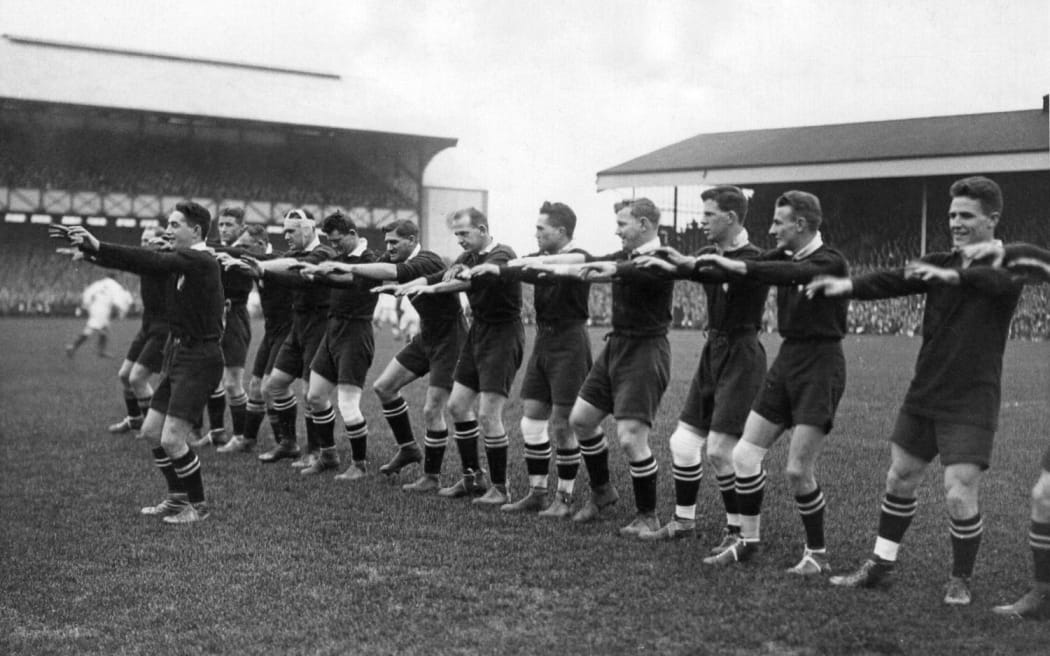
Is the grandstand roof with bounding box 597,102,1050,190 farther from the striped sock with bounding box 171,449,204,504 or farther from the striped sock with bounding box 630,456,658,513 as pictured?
the striped sock with bounding box 171,449,204,504

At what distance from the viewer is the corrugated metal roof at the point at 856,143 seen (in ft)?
96.0

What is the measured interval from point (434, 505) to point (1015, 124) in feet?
90.8

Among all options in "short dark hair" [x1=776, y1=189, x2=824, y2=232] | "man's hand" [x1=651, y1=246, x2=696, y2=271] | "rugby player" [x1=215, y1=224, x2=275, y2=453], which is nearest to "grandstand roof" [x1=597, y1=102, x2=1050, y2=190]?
"rugby player" [x1=215, y1=224, x2=275, y2=453]

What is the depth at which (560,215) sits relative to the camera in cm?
854

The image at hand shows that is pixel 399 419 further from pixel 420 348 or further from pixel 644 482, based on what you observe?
pixel 644 482

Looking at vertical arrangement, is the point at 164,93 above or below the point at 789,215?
above

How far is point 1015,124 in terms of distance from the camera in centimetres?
3139

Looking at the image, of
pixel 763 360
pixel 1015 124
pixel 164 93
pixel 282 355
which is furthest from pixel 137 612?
pixel 164 93

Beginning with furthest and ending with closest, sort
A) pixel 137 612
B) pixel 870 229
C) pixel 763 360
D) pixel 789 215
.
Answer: pixel 870 229, pixel 763 360, pixel 789 215, pixel 137 612

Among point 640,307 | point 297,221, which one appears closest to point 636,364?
point 640,307

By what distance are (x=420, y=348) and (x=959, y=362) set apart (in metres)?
5.19

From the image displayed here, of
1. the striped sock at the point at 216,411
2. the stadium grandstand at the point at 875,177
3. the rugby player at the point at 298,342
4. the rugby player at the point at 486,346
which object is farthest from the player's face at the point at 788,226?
the stadium grandstand at the point at 875,177

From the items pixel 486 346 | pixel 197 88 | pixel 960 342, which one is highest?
pixel 197 88

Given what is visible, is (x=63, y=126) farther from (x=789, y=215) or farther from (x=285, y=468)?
(x=789, y=215)
